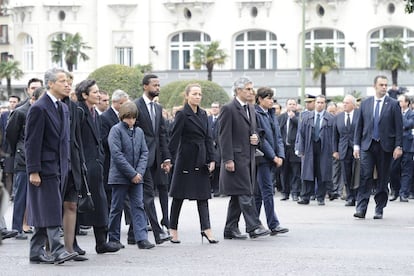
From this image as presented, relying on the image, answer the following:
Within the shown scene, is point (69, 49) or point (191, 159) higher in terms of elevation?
point (69, 49)

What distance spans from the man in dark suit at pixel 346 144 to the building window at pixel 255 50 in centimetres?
5817

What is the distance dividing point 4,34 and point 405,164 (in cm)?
7243

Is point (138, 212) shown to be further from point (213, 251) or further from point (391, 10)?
point (391, 10)

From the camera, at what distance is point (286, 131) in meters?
27.8

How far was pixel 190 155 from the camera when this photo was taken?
16203 millimetres

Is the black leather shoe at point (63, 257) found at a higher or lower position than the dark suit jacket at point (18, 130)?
lower

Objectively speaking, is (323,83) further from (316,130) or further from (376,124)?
(376,124)

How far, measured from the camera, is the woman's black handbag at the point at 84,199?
13898mm

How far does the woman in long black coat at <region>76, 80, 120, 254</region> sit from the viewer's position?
14523 millimetres

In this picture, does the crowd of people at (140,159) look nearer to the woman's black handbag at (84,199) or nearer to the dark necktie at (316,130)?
the woman's black handbag at (84,199)

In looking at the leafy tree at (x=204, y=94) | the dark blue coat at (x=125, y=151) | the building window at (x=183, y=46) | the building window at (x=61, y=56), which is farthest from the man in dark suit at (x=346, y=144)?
the building window at (x=61, y=56)

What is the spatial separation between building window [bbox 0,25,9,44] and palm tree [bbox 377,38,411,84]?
30950mm

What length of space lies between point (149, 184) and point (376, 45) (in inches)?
2595

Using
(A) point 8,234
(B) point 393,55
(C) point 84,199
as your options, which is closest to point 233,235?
(A) point 8,234
